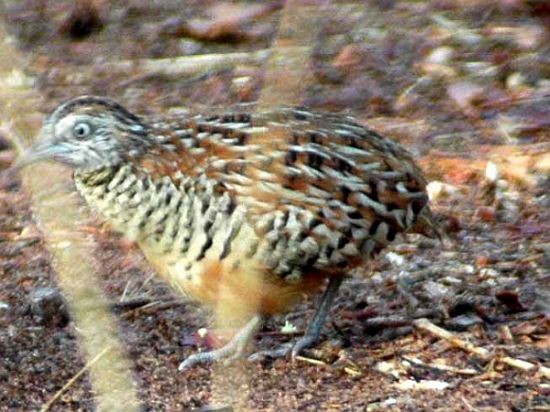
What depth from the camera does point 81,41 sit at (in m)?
11.6

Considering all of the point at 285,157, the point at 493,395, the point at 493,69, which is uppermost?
the point at 285,157

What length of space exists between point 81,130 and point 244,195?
0.77 metres

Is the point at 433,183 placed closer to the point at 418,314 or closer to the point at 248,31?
the point at 418,314

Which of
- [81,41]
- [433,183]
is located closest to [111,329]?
[433,183]

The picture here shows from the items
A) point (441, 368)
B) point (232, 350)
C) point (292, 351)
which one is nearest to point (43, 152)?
point (232, 350)

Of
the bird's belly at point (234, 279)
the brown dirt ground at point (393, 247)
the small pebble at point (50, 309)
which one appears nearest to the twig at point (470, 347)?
the brown dirt ground at point (393, 247)

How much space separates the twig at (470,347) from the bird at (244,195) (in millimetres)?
421

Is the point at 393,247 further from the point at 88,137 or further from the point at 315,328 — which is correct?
the point at 88,137

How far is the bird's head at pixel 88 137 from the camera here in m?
6.57

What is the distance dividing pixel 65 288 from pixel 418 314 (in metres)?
1.64

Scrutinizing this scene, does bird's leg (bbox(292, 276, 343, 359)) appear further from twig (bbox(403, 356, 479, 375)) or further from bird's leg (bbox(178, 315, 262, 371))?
twig (bbox(403, 356, 479, 375))

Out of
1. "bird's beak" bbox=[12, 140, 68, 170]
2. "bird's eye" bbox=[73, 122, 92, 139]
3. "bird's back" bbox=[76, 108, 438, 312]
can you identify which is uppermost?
"bird's eye" bbox=[73, 122, 92, 139]

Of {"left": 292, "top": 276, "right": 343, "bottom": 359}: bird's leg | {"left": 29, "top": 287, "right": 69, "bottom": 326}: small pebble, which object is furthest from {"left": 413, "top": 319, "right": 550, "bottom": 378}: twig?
{"left": 29, "top": 287, "right": 69, "bottom": 326}: small pebble

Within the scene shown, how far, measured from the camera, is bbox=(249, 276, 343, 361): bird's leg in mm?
6770
